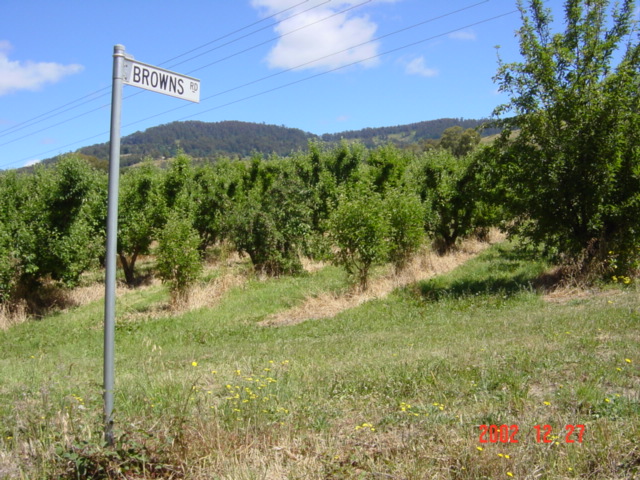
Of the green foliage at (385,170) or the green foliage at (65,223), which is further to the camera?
the green foliage at (385,170)

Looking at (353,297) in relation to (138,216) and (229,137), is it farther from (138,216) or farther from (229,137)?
(229,137)

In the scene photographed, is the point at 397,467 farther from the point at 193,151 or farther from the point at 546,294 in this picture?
the point at 193,151

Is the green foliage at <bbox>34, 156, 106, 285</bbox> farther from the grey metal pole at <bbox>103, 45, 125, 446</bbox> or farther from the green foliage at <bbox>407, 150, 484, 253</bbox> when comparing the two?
the grey metal pole at <bbox>103, 45, 125, 446</bbox>

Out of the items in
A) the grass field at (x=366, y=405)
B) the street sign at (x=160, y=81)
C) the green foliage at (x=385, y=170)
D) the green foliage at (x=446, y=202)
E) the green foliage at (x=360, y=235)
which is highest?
the green foliage at (x=385, y=170)

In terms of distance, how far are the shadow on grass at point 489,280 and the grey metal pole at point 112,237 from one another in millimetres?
9629

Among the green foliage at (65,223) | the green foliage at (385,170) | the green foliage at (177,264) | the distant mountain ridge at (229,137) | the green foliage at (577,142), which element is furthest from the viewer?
the distant mountain ridge at (229,137)

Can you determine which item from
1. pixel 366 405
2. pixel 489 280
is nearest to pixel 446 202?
pixel 489 280

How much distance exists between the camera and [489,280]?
13.5 meters

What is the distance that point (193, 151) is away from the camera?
150 m

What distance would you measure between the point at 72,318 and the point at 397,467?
14774 millimetres

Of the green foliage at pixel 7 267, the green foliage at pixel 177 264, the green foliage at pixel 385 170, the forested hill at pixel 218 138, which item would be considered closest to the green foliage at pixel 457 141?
the green foliage at pixel 385 170

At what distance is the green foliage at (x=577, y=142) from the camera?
444 inches

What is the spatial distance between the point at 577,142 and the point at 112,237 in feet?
36.6

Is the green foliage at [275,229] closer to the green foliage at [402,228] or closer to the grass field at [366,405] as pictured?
the green foliage at [402,228]
